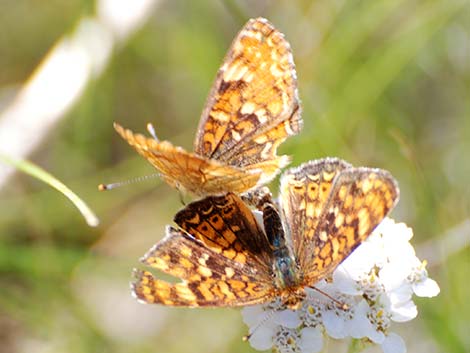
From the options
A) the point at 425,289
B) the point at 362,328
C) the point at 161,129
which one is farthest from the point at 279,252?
the point at 161,129

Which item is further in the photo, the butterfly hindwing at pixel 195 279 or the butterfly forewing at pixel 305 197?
the butterfly forewing at pixel 305 197

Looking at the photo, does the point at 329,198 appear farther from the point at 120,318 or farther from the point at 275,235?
the point at 120,318

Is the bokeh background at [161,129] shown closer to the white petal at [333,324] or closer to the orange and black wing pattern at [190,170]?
the white petal at [333,324]

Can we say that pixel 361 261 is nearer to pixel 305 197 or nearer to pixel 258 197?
pixel 305 197

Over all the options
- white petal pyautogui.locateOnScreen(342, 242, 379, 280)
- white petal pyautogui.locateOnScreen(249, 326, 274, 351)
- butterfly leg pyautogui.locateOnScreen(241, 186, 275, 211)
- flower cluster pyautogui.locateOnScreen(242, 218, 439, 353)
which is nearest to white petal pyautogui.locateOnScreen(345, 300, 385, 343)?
flower cluster pyautogui.locateOnScreen(242, 218, 439, 353)

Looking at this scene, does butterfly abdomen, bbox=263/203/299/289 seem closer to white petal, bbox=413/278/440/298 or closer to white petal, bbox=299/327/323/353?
white petal, bbox=299/327/323/353

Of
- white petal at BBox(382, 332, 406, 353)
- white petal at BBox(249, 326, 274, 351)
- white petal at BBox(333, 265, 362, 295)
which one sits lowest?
white petal at BBox(249, 326, 274, 351)

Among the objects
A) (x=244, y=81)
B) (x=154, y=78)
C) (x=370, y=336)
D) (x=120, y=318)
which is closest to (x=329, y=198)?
(x=370, y=336)

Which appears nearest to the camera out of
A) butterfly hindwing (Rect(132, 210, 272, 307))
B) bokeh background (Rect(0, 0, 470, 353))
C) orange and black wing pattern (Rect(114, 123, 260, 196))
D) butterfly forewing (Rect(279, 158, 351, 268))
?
butterfly hindwing (Rect(132, 210, 272, 307))

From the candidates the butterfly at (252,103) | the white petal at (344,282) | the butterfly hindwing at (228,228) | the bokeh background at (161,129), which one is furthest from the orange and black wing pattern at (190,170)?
the bokeh background at (161,129)
